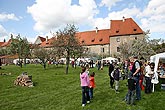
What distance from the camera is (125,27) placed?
65438mm

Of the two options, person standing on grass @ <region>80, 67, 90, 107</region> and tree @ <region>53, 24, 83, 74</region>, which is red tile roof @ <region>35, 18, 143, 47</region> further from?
person standing on grass @ <region>80, 67, 90, 107</region>

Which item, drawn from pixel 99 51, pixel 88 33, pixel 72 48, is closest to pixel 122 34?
pixel 99 51

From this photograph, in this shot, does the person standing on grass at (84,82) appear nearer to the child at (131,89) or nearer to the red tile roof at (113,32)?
the child at (131,89)

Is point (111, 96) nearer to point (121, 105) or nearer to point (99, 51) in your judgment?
point (121, 105)

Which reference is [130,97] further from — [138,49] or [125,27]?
[125,27]

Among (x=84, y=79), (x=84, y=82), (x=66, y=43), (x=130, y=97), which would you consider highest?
(x=66, y=43)

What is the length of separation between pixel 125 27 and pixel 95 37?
41.0 ft

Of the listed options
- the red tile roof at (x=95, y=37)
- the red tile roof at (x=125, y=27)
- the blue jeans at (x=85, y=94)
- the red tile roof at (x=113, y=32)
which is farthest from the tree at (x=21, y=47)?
the blue jeans at (x=85, y=94)

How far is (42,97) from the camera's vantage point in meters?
12.8

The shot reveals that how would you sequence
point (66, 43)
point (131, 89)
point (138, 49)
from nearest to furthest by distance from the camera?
point (131, 89)
point (66, 43)
point (138, 49)

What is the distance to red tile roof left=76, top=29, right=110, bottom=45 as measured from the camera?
71012 millimetres

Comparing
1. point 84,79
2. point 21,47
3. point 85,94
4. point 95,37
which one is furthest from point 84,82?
point 95,37

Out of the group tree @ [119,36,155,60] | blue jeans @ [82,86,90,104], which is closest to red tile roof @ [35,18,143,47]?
tree @ [119,36,155,60]

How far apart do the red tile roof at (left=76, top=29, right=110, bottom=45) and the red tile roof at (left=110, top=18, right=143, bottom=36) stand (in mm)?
4979
